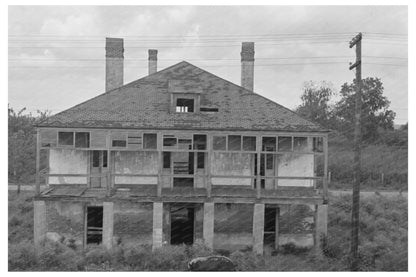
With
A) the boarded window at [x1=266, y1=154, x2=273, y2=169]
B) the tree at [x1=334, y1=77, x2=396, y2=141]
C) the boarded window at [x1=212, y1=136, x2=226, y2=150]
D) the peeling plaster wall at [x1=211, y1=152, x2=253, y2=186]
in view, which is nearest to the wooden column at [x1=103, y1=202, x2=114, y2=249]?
the peeling plaster wall at [x1=211, y1=152, x2=253, y2=186]

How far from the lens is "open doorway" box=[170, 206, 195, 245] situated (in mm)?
21234

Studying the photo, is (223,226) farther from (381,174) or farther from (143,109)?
(381,174)

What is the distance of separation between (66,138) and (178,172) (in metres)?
5.35

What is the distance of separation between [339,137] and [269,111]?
30007mm

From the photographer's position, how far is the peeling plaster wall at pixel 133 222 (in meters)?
20.5

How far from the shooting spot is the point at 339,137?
49.0 metres

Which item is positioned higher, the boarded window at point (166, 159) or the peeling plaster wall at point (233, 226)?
the boarded window at point (166, 159)

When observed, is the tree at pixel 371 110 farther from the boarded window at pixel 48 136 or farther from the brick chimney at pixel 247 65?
the boarded window at pixel 48 136

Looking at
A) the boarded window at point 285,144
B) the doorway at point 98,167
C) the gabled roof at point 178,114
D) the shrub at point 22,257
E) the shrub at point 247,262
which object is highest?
the gabled roof at point 178,114

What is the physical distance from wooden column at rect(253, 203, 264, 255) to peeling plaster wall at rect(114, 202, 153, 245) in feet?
15.4

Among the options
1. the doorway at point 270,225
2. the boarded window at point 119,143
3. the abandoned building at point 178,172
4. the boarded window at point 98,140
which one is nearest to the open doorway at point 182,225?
the abandoned building at point 178,172

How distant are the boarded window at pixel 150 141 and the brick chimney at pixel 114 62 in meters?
4.16
